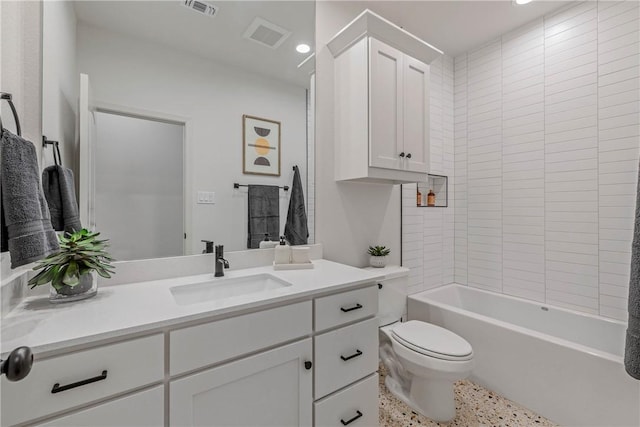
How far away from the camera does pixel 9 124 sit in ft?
2.84

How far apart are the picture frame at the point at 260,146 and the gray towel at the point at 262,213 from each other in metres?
0.10

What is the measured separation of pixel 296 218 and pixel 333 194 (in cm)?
34

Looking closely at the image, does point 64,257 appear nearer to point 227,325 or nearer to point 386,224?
point 227,325

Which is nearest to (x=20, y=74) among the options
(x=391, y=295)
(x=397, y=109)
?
(x=397, y=109)

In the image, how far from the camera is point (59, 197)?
104cm

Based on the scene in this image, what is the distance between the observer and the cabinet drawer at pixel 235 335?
891 mm

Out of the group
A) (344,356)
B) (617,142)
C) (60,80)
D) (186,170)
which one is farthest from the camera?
(617,142)

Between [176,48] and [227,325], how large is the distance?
4.32 ft

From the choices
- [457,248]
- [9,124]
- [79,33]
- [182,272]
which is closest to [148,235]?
[182,272]

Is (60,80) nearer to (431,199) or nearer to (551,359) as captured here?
(431,199)

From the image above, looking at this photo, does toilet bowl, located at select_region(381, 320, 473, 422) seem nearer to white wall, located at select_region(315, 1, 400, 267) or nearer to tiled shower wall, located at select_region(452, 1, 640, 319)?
white wall, located at select_region(315, 1, 400, 267)

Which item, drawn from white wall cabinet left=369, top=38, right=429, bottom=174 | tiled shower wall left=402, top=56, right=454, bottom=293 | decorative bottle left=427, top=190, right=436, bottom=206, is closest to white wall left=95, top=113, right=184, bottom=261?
white wall cabinet left=369, top=38, right=429, bottom=174

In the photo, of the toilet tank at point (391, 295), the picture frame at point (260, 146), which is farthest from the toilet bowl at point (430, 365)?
the picture frame at point (260, 146)

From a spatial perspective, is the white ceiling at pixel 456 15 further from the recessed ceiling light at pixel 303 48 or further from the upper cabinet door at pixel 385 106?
the upper cabinet door at pixel 385 106
